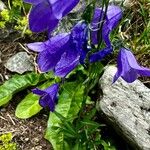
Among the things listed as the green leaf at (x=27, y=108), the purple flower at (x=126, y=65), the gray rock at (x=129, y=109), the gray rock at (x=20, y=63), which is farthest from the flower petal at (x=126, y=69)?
the gray rock at (x=20, y=63)

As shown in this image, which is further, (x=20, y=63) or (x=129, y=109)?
(x=20, y=63)

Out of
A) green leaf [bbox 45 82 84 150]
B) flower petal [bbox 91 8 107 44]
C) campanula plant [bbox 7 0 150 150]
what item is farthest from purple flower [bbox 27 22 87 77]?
green leaf [bbox 45 82 84 150]

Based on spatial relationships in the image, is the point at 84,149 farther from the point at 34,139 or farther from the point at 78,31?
the point at 78,31

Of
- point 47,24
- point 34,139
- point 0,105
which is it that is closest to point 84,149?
point 34,139

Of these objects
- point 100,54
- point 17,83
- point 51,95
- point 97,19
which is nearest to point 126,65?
point 100,54

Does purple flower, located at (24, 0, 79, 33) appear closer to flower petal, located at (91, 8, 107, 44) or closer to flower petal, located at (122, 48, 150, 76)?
flower petal, located at (91, 8, 107, 44)

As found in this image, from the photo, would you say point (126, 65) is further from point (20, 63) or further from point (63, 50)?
point (20, 63)
